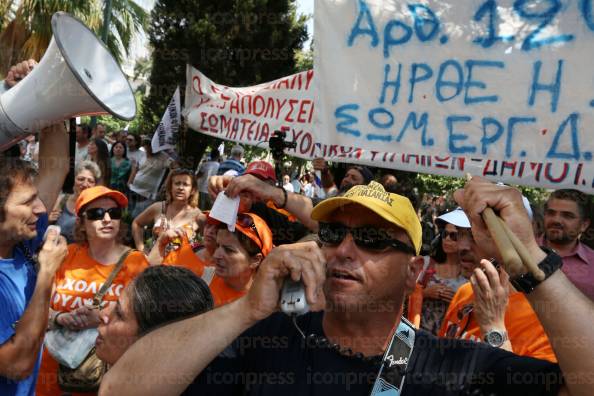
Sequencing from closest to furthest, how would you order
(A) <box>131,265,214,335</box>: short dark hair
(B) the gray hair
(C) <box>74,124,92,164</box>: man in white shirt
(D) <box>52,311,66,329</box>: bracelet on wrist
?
(A) <box>131,265,214,335</box>: short dark hair → (D) <box>52,311,66,329</box>: bracelet on wrist → (B) the gray hair → (C) <box>74,124,92,164</box>: man in white shirt

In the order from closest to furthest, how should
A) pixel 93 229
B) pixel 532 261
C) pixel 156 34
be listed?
pixel 532 261
pixel 93 229
pixel 156 34

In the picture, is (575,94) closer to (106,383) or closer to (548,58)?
(548,58)

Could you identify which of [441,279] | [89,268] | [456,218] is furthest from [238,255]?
A: [441,279]

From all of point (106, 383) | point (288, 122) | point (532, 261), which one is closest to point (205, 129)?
point (288, 122)

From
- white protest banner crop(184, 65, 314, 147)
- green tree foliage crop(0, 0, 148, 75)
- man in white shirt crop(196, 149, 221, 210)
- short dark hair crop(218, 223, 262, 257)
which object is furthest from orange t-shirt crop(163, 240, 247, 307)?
green tree foliage crop(0, 0, 148, 75)

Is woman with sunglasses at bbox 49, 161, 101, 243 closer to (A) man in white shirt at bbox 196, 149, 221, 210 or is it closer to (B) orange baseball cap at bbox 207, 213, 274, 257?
(B) orange baseball cap at bbox 207, 213, 274, 257

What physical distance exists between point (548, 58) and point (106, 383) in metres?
1.82

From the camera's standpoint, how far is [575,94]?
2.30 m

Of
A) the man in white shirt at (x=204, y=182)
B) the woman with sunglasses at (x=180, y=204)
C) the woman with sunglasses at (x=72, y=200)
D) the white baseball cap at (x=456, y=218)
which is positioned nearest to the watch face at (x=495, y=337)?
the white baseball cap at (x=456, y=218)

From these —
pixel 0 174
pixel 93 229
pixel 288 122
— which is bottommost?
pixel 93 229

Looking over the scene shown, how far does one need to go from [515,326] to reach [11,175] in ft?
7.07

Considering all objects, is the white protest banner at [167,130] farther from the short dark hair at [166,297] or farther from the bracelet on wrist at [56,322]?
the short dark hair at [166,297]

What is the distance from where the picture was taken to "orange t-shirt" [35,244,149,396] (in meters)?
3.32

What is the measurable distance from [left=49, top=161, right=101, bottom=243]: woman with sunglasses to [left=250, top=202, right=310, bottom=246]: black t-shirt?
7.75 feet
